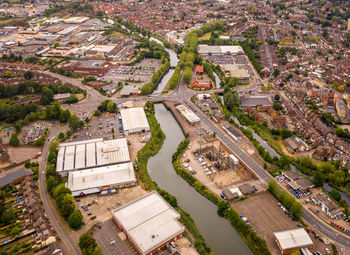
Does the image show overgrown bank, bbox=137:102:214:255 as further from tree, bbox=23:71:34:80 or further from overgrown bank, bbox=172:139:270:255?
tree, bbox=23:71:34:80

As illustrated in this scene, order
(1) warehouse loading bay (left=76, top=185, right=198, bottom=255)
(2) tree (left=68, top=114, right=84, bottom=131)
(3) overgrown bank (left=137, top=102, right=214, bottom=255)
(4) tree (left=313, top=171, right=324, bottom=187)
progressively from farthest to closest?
(2) tree (left=68, top=114, right=84, bottom=131) → (4) tree (left=313, top=171, right=324, bottom=187) → (3) overgrown bank (left=137, top=102, right=214, bottom=255) → (1) warehouse loading bay (left=76, top=185, right=198, bottom=255)

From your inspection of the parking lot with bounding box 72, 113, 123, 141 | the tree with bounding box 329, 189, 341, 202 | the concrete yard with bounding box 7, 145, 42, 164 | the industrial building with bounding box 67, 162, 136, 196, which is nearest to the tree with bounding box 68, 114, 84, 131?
the parking lot with bounding box 72, 113, 123, 141

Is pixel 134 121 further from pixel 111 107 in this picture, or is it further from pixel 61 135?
pixel 61 135

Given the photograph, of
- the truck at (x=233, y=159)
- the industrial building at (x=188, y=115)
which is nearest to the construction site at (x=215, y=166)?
the truck at (x=233, y=159)

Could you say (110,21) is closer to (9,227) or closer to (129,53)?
(129,53)

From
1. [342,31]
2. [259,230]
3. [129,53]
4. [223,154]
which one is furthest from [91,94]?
[342,31]

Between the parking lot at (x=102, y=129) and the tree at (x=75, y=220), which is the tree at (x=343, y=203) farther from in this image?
the parking lot at (x=102, y=129)
